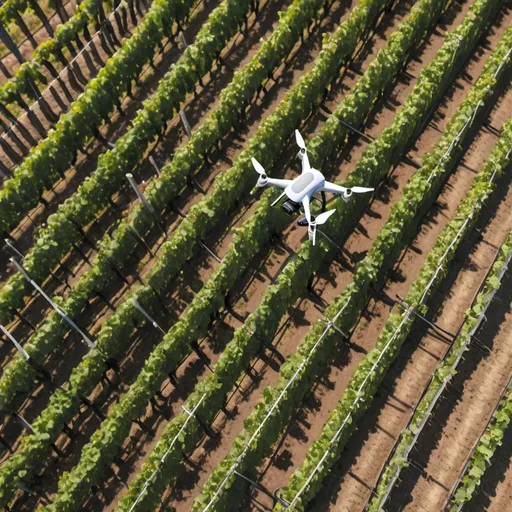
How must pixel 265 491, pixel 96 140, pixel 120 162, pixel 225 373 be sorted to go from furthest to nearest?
pixel 96 140 < pixel 120 162 < pixel 225 373 < pixel 265 491

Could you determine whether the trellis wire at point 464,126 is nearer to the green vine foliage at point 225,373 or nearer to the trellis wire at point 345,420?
the green vine foliage at point 225,373

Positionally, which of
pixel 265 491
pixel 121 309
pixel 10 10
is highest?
pixel 10 10

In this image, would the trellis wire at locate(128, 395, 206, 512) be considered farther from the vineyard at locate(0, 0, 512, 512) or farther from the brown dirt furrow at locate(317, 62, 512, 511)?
the brown dirt furrow at locate(317, 62, 512, 511)

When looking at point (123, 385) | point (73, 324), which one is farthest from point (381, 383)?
point (73, 324)

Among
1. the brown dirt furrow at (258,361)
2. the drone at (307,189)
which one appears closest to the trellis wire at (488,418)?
the brown dirt furrow at (258,361)

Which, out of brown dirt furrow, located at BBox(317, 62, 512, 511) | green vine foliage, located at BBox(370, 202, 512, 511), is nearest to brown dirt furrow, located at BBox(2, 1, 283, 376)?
brown dirt furrow, located at BBox(317, 62, 512, 511)

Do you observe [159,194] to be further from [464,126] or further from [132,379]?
[464,126]

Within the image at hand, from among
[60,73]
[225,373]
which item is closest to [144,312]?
[225,373]
